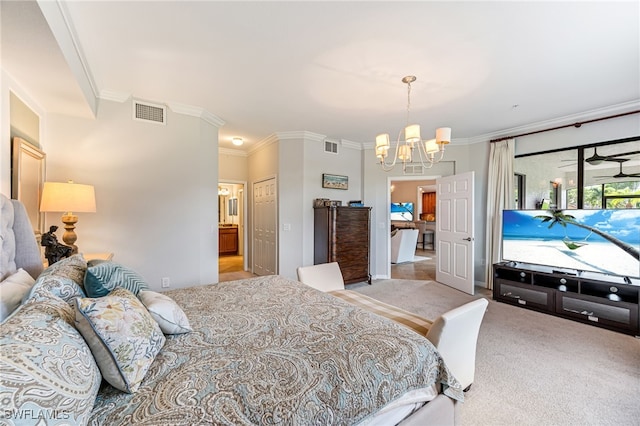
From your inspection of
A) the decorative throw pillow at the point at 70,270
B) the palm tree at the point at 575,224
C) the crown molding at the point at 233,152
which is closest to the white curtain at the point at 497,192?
the palm tree at the point at 575,224

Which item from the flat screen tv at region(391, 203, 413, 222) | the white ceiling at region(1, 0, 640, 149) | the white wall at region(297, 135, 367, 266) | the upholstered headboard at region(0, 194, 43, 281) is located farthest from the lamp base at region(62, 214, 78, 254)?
the flat screen tv at region(391, 203, 413, 222)

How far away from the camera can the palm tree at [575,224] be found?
9.62 feet

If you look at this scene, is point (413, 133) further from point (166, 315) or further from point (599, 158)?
point (599, 158)

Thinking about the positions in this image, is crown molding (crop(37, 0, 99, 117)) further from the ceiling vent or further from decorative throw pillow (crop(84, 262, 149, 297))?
decorative throw pillow (crop(84, 262, 149, 297))

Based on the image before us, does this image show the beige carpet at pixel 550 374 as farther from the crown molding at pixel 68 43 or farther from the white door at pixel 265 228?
the crown molding at pixel 68 43

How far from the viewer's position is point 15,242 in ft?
5.18

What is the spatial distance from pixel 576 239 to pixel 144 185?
5.28m

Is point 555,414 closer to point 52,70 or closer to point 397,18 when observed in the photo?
point 397,18

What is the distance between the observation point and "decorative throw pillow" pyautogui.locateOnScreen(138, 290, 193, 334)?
4.30ft

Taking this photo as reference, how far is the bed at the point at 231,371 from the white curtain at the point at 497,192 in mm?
3688

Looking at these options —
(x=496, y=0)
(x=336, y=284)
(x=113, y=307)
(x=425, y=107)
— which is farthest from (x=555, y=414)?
(x=425, y=107)

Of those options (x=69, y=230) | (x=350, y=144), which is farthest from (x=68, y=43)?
(x=350, y=144)

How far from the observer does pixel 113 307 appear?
1049 millimetres

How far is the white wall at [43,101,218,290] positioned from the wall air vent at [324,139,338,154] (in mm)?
1961
